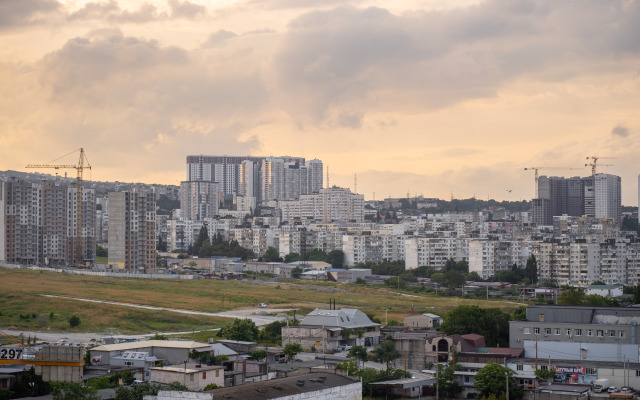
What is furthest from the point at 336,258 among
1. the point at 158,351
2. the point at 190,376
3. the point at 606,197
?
the point at 190,376

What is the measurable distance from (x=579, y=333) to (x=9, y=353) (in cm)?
1688

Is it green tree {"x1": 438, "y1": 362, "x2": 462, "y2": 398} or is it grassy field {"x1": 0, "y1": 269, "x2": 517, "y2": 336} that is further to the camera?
grassy field {"x1": 0, "y1": 269, "x2": 517, "y2": 336}

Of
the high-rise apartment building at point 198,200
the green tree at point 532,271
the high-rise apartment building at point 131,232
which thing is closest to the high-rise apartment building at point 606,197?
the high-rise apartment building at point 198,200

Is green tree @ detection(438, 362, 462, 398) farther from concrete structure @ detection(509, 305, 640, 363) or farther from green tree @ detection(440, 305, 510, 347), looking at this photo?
green tree @ detection(440, 305, 510, 347)

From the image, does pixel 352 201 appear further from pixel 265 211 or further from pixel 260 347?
pixel 260 347

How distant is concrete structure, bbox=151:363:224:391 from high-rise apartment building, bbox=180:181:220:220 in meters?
109

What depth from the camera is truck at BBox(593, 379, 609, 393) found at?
2570 cm

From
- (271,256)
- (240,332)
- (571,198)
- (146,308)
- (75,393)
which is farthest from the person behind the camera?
(571,198)

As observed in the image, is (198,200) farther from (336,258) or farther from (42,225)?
(42,225)

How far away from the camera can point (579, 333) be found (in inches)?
1191

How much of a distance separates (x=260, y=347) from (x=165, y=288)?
2498cm

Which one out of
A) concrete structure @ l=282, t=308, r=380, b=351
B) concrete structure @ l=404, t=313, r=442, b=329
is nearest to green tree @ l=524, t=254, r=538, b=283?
concrete structure @ l=404, t=313, r=442, b=329

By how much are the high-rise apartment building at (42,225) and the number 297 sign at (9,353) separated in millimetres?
48736

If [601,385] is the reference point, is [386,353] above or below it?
above
